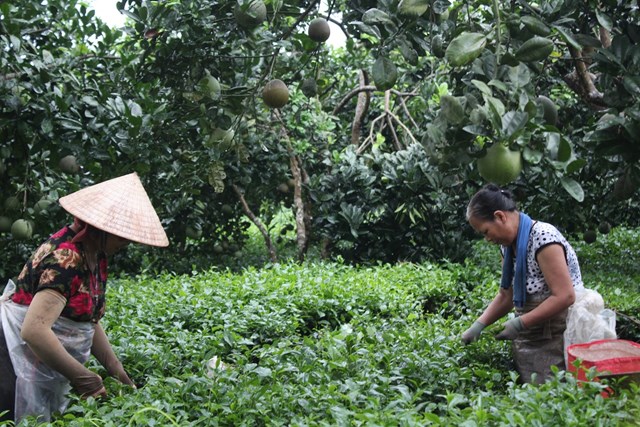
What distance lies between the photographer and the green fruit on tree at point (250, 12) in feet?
11.5

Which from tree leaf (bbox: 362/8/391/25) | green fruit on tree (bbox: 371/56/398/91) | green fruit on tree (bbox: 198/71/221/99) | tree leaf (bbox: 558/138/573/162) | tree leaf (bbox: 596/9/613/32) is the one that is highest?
tree leaf (bbox: 596/9/613/32)

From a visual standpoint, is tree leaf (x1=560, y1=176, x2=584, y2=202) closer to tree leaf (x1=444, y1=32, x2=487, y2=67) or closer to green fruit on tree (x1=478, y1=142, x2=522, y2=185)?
green fruit on tree (x1=478, y1=142, x2=522, y2=185)

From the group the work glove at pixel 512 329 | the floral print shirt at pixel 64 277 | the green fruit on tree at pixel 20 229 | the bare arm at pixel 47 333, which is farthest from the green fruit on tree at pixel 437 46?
the green fruit on tree at pixel 20 229

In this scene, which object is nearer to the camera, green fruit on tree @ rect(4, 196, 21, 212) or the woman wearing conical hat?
the woman wearing conical hat

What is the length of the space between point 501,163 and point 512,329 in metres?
1.17

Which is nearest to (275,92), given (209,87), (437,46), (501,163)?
(209,87)

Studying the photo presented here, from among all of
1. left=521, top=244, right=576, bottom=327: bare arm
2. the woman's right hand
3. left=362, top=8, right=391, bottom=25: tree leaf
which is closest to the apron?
left=521, top=244, right=576, bottom=327: bare arm

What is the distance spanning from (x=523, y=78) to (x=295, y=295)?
2.82 m

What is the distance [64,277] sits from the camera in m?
2.73

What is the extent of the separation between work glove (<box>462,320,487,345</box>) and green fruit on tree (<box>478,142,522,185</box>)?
1319 millimetres

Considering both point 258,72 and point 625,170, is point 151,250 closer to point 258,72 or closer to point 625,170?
point 258,72

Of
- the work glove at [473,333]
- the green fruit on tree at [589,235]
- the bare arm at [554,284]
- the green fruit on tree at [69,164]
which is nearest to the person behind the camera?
the bare arm at [554,284]

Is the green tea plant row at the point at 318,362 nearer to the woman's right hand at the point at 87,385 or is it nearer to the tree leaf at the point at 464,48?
the woman's right hand at the point at 87,385

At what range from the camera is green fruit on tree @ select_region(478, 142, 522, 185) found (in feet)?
7.50
